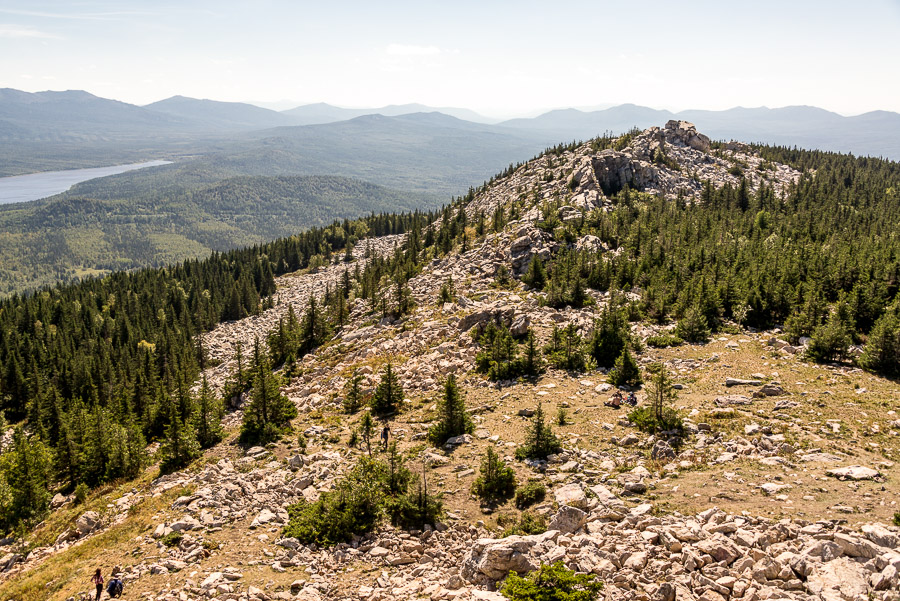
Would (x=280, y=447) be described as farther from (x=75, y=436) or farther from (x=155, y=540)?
(x=75, y=436)

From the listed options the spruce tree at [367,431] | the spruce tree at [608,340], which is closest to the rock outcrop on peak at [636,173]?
the spruce tree at [608,340]

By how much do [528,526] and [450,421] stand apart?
13998mm

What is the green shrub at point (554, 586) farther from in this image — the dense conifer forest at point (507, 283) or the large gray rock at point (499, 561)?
the dense conifer forest at point (507, 283)

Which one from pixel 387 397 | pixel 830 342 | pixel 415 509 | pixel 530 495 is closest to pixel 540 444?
pixel 530 495

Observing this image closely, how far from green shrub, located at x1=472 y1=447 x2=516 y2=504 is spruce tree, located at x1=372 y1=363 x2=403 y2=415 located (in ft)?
62.2

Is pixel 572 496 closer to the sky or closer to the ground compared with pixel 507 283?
closer to the ground

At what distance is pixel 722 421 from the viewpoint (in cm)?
3141

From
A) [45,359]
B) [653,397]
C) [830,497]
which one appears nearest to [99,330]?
[45,359]

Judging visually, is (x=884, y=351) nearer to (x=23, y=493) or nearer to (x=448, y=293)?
(x=448, y=293)

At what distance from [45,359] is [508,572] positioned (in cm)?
13249

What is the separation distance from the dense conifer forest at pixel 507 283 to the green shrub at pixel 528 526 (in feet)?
80.1

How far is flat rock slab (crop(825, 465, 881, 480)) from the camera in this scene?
22.7m

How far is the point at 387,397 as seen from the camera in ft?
150

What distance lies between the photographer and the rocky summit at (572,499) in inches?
712
